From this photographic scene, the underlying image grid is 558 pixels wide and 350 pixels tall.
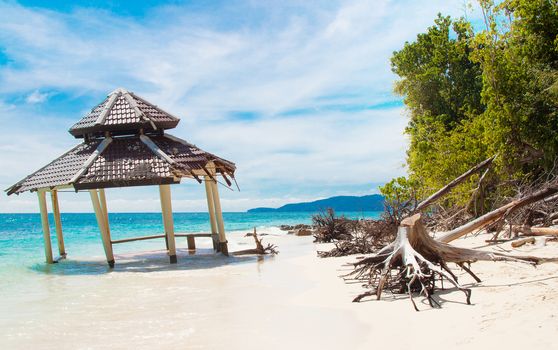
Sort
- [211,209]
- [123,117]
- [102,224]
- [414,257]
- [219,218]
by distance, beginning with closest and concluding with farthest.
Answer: [414,257] → [102,224] → [123,117] → [219,218] → [211,209]

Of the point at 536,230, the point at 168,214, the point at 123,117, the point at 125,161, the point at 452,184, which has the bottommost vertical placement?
the point at 536,230

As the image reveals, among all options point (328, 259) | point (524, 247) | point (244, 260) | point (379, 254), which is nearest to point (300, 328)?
point (379, 254)

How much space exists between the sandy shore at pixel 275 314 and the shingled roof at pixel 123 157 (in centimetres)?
303

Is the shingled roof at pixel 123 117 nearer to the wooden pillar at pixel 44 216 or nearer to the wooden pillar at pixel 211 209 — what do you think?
the wooden pillar at pixel 44 216

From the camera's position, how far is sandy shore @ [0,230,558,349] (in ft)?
18.1

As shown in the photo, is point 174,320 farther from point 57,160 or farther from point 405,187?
point 405,187

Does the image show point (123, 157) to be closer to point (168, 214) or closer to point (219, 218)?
point (168, 214)

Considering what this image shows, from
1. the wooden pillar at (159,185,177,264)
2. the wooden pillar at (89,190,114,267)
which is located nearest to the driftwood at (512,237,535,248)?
the wooden pillar at (159,185,177,264)

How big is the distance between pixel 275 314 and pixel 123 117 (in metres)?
9.51

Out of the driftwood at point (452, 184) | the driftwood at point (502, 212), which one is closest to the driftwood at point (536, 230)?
the driftwood at point (502, 212)

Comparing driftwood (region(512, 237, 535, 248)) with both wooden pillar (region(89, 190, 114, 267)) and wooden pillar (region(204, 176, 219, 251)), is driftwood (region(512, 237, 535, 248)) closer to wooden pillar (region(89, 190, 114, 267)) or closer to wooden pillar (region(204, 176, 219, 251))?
wooden pillar (region(204, 176, 219, 251))

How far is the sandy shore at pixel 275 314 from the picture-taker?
5.50 m

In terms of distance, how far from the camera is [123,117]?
48.9ft

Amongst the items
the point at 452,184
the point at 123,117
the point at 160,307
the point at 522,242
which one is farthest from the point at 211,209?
the point at 522,242
